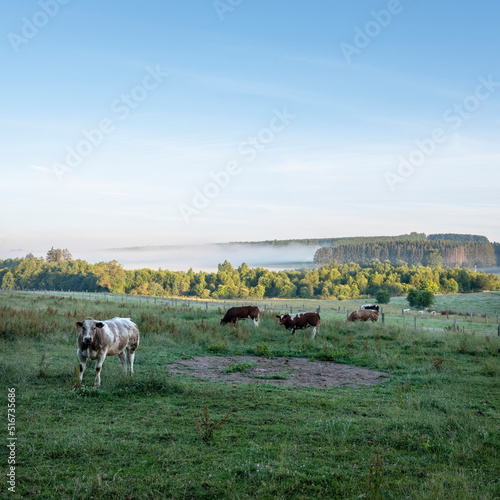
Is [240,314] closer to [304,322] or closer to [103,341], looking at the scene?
[304,322]

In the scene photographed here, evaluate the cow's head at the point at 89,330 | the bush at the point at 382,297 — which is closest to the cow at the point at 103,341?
the cow's head at the point at 89,330

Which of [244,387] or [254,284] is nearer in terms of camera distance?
[244,387]

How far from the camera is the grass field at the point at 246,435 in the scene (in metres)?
5.05

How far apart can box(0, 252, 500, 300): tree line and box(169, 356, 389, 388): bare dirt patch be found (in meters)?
96.5

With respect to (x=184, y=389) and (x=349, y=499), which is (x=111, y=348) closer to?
(x=184, y=389)

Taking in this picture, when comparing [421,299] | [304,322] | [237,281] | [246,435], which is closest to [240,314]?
[304,322]

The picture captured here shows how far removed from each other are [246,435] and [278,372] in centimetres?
609

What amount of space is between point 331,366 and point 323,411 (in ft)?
19.5

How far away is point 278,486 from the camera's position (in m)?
5.02

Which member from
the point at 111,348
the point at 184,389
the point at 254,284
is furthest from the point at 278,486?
the point at 254,284

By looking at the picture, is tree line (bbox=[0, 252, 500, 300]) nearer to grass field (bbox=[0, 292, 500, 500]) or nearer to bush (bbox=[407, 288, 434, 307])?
bush (bbox=[407, 288, 434, 307])

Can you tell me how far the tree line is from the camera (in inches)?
4476

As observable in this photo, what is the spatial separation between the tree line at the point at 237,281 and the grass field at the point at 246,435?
100 metres

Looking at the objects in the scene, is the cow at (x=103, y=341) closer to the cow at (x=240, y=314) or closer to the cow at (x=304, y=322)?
the cow at (x=304, y=322)
